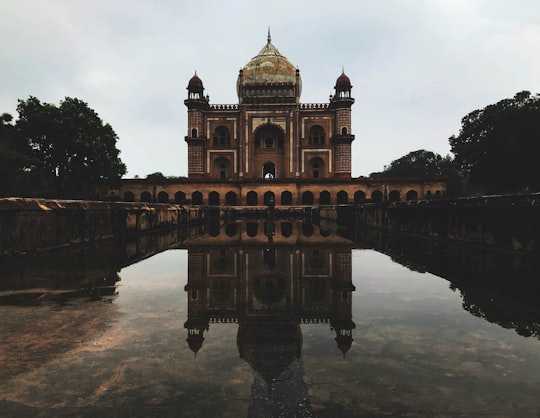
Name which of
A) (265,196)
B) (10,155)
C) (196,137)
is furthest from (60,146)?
(265,196)

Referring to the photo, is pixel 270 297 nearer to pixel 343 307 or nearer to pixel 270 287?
pixel 270 287

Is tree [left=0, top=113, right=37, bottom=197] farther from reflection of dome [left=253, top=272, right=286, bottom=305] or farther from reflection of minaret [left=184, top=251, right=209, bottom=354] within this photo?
reflection of dome [left=253, top=272, right=286, bottom=305]

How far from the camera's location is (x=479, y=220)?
555 centimetres

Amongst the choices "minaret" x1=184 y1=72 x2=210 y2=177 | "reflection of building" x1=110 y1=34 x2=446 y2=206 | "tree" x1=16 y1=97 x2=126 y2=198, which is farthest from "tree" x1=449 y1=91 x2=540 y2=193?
"tree" x1=16 y1=97 x2=126 y2=198

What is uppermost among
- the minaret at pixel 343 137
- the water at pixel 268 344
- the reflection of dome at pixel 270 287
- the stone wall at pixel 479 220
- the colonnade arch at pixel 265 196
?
the minaret at pixel 343 137

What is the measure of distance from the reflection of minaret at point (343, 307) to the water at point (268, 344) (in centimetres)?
1

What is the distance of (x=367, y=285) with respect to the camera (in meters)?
3.10

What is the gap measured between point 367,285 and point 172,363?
199cm

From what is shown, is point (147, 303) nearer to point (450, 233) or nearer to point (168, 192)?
point (450, 233)

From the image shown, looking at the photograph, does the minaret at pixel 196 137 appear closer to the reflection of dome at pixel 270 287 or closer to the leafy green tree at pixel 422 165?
the reflection of dome at pixel 270 287

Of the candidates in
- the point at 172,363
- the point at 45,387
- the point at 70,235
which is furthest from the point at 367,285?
the point at 70,235

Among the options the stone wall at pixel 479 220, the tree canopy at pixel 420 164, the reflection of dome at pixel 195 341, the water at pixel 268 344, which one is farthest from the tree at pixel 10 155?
the tree canopy at pixel 420 164

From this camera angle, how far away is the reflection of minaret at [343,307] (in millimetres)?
1807

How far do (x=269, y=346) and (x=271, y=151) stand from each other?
43005 mm
